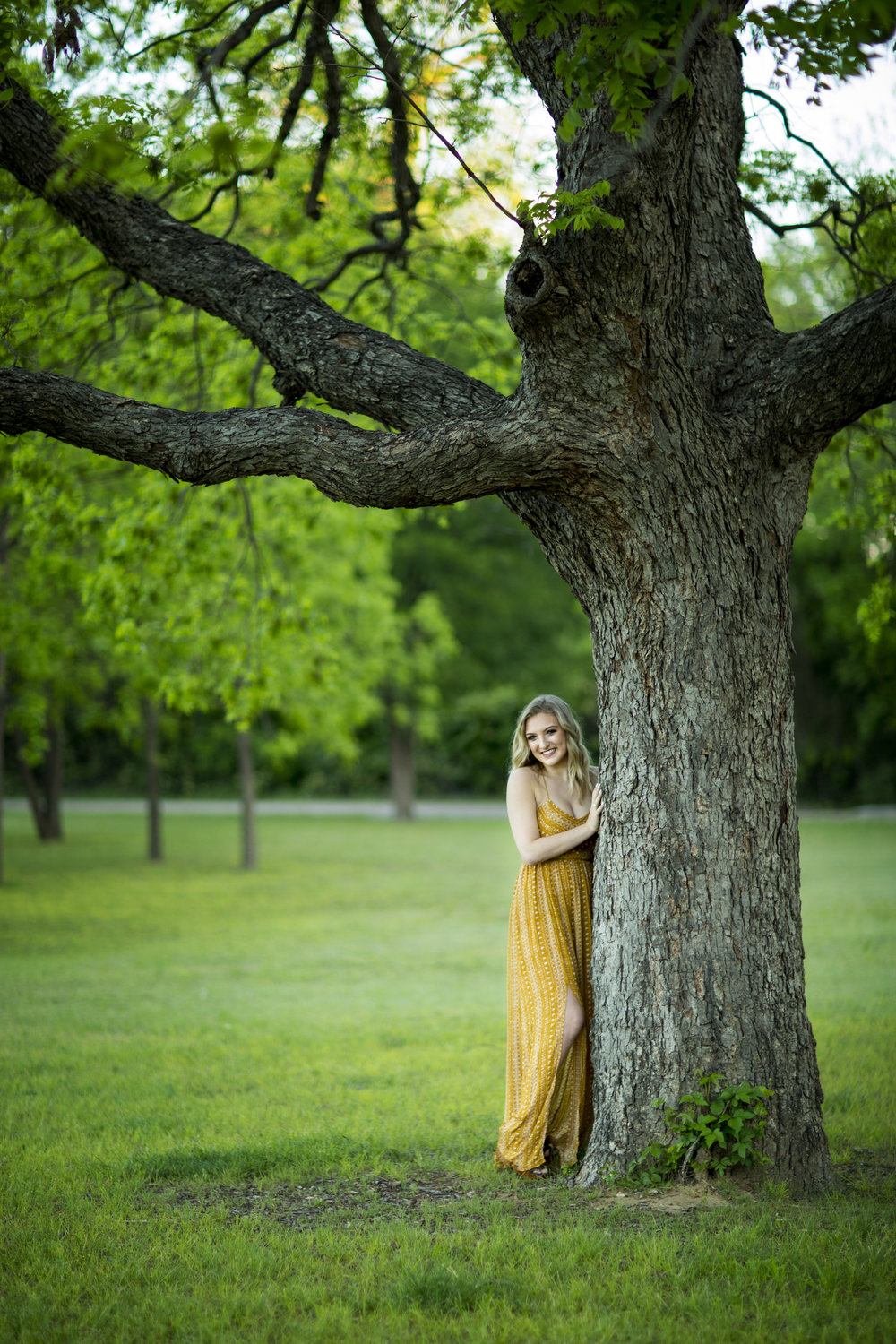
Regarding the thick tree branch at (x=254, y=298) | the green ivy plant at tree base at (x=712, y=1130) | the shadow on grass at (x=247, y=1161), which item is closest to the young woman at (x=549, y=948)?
the green ivy plant at tree base at (x=712, y=1130)

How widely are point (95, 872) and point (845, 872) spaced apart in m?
12.8

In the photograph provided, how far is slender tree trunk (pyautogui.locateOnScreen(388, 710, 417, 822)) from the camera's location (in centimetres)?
3200

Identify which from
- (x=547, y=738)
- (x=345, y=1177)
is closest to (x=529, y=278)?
(x=547, y=738)

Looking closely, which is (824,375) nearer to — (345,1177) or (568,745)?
(568,745)

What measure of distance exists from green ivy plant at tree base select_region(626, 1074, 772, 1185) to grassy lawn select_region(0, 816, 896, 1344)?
6.3 inches

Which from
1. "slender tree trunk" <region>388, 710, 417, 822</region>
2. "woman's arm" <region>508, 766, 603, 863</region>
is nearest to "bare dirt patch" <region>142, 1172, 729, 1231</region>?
"woman's arm" <region>508, 766, 603, 863</region>

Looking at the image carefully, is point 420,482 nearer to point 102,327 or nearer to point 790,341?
point 790,341

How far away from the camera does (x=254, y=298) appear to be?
537cm

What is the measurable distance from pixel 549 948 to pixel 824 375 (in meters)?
2.84

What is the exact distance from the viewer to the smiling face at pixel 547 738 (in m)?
5.68

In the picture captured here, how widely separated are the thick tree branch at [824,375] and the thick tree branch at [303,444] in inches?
38.2

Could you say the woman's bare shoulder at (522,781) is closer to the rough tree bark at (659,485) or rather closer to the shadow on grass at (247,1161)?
the rough tree bark at (659,485)

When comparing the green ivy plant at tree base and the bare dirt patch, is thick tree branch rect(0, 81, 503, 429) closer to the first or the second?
the green ivy plant at tree base

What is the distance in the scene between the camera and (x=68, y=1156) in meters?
5.62
